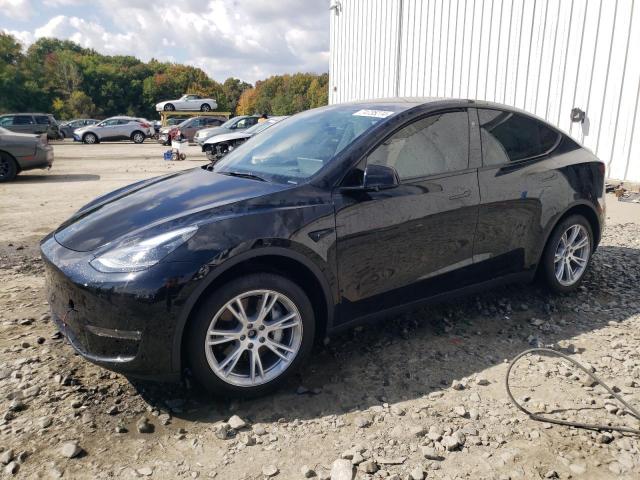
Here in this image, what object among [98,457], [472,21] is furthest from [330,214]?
[472,21]

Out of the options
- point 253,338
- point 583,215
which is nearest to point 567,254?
point 583,215

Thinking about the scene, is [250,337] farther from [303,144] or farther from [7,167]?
[7,167]

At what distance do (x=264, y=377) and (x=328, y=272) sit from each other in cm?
70

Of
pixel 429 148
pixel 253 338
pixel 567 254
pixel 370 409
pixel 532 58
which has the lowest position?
pixel 370 409

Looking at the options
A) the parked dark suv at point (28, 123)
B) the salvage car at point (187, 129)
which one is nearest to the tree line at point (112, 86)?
the parked dark suv at point (28, 123)

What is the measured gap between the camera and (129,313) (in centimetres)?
248

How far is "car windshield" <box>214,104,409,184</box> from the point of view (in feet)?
10.7

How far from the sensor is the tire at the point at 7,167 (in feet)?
36.9

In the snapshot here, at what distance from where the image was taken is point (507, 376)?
3.02m

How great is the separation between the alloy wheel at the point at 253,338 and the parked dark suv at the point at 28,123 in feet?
96.3

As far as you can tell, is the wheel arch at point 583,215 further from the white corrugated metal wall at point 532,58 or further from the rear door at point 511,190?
the white corrugated metal wall at point 532,58

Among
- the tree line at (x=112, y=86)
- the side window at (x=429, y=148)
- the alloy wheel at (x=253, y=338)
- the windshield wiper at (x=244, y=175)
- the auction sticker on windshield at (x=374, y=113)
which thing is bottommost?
the alloy wheel at (x=253, y=338)

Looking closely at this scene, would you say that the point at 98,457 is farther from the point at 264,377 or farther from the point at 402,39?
the point at 402,39

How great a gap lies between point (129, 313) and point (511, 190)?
2.79 m
